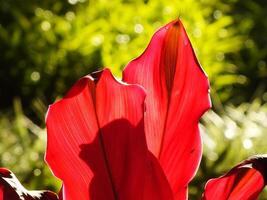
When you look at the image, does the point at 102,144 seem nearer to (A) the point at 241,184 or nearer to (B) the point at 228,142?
(A) the point at 241,184

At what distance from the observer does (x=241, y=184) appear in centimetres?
51

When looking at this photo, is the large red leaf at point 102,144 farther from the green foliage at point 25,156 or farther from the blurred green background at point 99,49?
the blurred green background at point 99,49

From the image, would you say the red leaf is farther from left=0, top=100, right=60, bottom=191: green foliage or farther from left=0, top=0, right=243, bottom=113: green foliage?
left=0, top=0, right=243, bottom=113: green foliage

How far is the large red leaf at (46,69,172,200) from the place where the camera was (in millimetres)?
472

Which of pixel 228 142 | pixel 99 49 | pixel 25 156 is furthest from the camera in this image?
pixel 99 49

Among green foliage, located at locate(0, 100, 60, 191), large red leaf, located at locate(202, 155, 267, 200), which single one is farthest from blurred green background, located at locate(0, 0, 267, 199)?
large red leaf, located at locate(202, 155, 267, 200)

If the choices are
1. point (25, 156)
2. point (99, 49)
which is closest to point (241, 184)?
point (25, 156)

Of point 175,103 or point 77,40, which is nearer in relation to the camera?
point 175,103

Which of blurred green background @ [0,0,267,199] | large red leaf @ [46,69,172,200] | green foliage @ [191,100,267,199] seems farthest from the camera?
blurred green background @ [0,0,267,199]

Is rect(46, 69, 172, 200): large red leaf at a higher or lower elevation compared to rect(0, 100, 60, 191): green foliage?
higher

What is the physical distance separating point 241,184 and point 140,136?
0.08 metres

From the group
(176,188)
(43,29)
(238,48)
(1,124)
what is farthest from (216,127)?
(176,188)

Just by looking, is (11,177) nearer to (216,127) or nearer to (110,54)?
(216,127)

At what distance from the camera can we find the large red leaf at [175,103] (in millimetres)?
497
